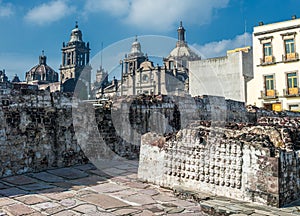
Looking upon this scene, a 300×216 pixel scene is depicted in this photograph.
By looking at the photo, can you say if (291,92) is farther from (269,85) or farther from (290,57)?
(290,57)

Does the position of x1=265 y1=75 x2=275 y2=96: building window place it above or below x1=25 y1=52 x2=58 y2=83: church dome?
below

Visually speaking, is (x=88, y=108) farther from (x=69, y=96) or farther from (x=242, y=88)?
(x=242, y=88)

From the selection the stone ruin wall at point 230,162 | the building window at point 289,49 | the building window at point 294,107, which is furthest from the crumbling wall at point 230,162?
the building window at point 289,49

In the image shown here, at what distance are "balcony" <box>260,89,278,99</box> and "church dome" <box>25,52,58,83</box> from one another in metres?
57.9

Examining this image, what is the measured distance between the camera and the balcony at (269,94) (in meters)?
23.0

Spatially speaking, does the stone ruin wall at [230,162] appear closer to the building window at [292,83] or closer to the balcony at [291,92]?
the balcony at [291,92]

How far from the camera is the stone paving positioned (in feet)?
13.3

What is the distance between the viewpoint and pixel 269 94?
23.3m

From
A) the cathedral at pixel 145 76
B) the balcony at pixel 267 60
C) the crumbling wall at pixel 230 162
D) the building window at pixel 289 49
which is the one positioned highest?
the cathedral at pixel 145 76

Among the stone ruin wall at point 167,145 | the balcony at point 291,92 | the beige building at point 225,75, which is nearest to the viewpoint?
the stone ruin wall at point 167,145

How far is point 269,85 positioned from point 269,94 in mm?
730

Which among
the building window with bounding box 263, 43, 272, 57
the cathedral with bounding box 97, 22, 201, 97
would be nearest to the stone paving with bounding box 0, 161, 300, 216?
the building window with bounding box 263, 43, 272, 57

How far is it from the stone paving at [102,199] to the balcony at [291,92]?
19.0 metres

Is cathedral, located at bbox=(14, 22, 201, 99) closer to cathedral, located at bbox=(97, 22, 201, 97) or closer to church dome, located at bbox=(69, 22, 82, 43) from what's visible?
cathedral, located at bbox=(97, 22, 201, 97)
